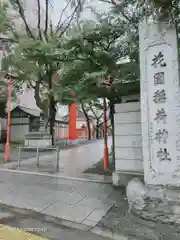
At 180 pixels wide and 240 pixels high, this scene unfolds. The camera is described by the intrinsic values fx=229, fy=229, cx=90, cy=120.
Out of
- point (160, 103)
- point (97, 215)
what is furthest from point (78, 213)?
point (160, 103)

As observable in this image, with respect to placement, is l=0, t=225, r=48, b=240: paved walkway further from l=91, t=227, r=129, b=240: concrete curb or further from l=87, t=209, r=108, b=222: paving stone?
l=87, t=209, r=108, b=222: paving stone

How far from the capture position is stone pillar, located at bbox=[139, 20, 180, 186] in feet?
14.4

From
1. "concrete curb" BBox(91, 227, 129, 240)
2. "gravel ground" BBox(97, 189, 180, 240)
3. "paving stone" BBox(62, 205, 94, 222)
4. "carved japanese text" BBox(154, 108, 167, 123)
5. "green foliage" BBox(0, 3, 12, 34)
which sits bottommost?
"concrete curb" BBox(91, 227, 129, 240)

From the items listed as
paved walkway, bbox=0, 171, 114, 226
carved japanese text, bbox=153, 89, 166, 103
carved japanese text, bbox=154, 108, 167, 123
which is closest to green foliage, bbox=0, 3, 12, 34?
paved walkway, bbox=0, 171, 114, 226

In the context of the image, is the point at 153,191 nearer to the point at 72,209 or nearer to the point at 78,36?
the point at 72,209

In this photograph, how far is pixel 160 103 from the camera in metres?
4.53

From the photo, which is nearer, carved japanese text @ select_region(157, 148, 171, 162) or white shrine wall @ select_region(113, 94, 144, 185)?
carved japanese text @ select_region(157, 148, 171, 162)

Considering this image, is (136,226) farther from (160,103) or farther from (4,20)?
(4,20)

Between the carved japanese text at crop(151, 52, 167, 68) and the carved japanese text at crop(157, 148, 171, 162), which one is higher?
the carved japanese text at crop(151, 52, 167, 68)

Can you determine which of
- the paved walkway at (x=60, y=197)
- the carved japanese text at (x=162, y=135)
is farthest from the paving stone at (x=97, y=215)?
the carved japanese text at (x=162, y=135)

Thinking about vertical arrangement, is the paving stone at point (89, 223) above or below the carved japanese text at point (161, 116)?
below

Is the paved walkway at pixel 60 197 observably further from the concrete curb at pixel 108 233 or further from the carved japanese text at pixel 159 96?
the carved japanese text at pixel 159 96

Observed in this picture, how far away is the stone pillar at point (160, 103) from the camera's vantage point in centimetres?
438

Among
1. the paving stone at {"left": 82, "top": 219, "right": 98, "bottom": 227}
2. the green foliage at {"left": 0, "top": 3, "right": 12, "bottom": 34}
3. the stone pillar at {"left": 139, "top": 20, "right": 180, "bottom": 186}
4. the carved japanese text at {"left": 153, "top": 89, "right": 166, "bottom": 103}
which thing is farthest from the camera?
the green foliage at {"left": 0, "top": 3, "right": 12, "bottom": 34}
